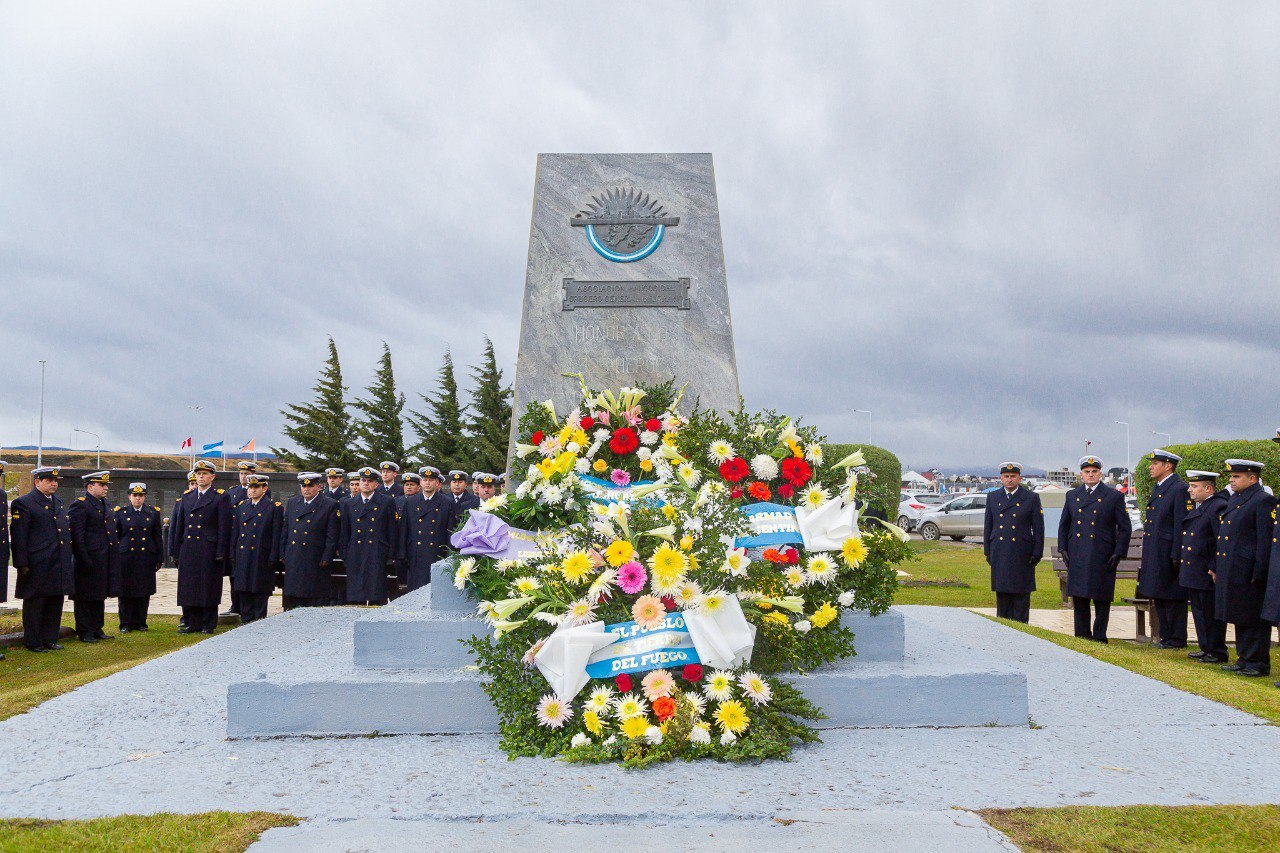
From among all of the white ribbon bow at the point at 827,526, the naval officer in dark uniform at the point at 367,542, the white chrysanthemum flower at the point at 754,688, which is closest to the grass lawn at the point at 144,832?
the white chrysanthemum flower at the point at 754,688

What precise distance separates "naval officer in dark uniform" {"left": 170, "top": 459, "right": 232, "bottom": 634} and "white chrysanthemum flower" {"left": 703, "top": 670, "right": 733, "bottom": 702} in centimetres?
746

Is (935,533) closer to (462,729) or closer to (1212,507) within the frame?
(1212,507)

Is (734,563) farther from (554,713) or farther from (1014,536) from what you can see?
(1014,536)

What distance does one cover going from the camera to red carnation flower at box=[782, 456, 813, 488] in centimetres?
525

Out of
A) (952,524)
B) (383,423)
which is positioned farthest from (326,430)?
(952,524)

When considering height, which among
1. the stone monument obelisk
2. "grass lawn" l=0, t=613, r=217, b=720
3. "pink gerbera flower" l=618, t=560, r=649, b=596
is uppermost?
the stone monument obelisk

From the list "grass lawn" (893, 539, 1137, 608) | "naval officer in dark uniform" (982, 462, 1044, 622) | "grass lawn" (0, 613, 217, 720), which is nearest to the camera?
"grass lawn" (0, 613, 217, 720)

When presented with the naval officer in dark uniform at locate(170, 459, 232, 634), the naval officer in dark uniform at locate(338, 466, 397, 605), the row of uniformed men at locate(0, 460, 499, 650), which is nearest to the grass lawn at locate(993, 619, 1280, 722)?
the row of uniformed men at locate(0, 460, 499, 650)

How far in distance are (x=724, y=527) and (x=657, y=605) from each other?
56 cm

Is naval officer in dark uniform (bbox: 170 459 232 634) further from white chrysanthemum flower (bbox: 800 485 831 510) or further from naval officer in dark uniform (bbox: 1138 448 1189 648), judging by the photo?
naval officer in dark uniform (bbox: 1138 448 1189 648)

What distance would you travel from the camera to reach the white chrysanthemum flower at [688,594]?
159 inches

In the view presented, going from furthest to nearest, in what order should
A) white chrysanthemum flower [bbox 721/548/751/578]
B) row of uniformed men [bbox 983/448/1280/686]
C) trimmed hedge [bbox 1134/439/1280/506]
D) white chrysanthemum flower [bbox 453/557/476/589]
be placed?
trimmed hedge [bbox 1134/439/1280/506]
row of uniformed men [bbox 983/448/1280/686]
white chrysanthemum flower [bbox 453/557/476/589]
white chrysanthemum flower [bbox 721/548/751/578]

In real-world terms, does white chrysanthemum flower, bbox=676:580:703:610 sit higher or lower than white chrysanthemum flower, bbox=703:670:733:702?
higher

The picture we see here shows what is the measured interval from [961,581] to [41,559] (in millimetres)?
12729
